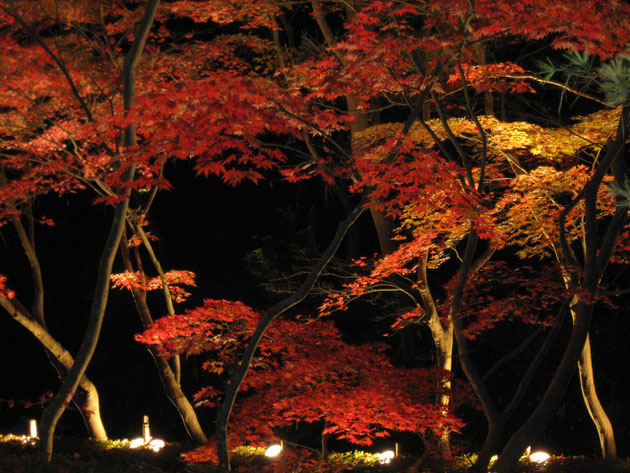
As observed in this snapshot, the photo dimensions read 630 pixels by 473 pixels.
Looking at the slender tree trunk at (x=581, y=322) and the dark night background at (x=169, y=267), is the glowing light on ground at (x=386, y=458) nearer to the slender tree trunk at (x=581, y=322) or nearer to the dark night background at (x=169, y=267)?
the slender tree trunk at (x=581, y=322)

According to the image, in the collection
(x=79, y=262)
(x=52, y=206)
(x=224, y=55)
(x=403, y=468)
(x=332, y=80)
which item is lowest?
(x=403, y=468)

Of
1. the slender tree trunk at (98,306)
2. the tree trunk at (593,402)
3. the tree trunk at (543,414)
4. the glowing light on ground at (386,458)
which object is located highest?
the slender tree trunk at (98,306)

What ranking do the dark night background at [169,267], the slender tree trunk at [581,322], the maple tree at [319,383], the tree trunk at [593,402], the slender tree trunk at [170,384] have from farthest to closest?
the dark night background at [169,267] → the slender tree trunk at [170,384] → the tree trunk at [593,402] → the maple tree at [319,383] → the slender tree trunk at [581,322]

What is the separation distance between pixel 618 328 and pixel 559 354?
1.07 metres

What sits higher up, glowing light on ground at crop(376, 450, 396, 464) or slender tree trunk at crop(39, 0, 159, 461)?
slender tree trunk at crop(39, 0, 159, 461)

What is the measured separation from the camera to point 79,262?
1323 cm

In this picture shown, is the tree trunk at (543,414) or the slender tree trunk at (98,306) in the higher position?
the slender tree trunk at (98,306)

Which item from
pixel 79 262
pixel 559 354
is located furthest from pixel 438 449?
pixel 79 262

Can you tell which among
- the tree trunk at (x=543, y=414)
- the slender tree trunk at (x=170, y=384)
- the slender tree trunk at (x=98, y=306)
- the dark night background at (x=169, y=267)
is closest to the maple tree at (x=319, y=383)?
the tree trunk at (x=543, y=414)

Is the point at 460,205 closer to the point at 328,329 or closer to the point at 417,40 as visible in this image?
the point at 417,40

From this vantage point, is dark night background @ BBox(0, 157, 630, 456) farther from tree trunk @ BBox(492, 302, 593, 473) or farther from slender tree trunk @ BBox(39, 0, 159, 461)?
slender tree trunk @ BBox(39, 0, 159, 461)

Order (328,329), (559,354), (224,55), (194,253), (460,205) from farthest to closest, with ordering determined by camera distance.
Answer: (194,253) < (559,354) < (224,55) < (328,329) < (460,205)

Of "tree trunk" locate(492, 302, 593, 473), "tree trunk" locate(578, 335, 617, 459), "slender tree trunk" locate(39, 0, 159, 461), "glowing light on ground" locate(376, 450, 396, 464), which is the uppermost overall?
"slender tree trunk" locate(39, 0, 159, 461)

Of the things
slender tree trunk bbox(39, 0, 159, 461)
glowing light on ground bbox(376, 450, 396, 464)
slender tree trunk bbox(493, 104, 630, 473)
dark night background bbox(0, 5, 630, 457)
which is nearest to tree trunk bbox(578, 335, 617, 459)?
slender tree trunk bbox(493, 104, 630, 473)
